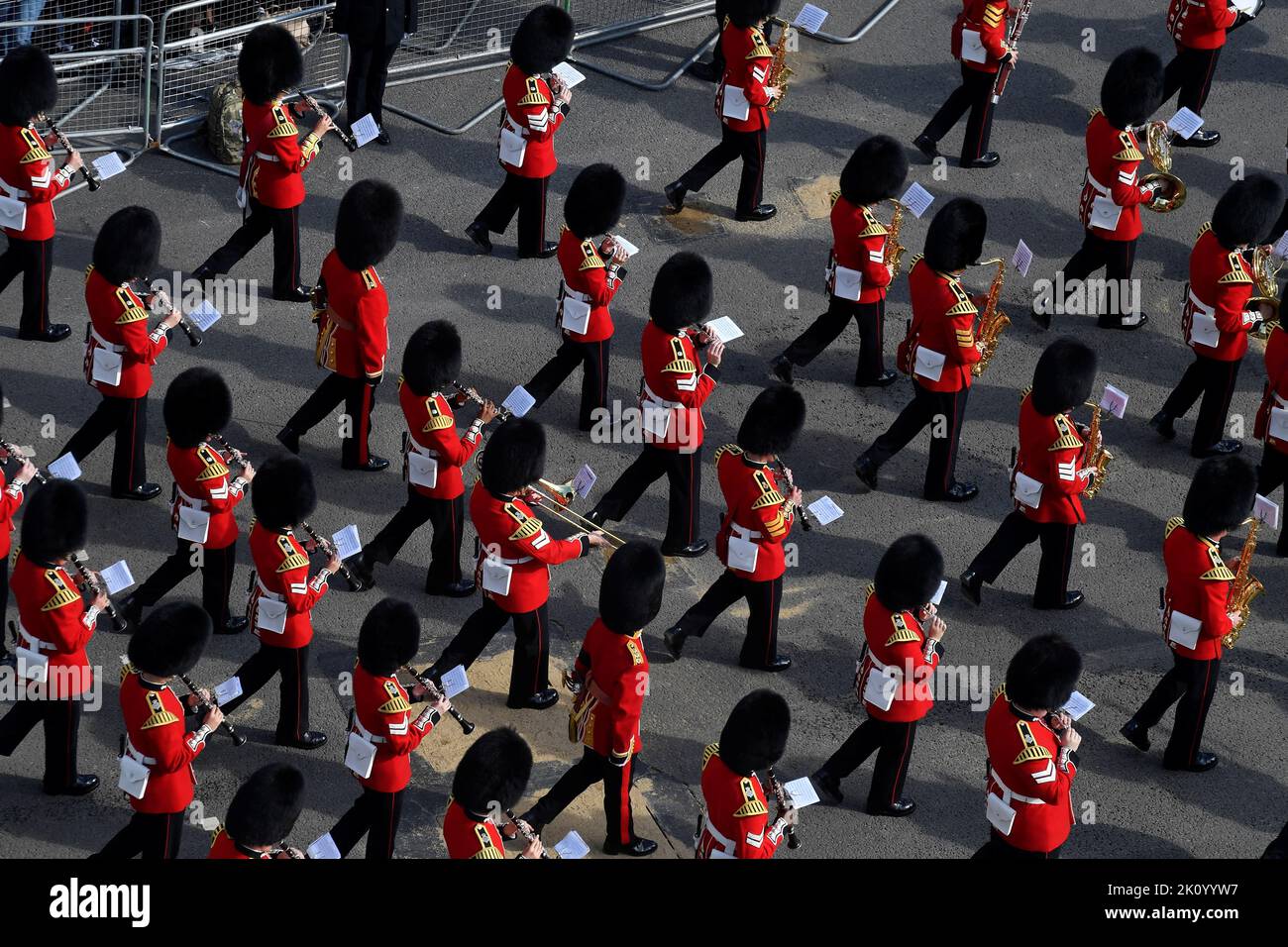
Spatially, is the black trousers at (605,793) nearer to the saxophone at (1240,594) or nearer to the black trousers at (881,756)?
the black trousers at (881,756)

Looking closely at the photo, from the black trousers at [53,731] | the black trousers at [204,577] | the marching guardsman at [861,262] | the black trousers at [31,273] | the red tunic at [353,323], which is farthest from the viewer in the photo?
the black trousers at [31,273]

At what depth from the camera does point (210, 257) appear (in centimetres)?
1432

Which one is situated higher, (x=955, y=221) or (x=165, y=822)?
(x=955, y=221)

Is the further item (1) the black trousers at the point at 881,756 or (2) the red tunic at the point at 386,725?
(1) the black trousers at the point at 881,756

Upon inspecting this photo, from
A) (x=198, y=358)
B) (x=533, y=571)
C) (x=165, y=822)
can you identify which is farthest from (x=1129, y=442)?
(x=165, y=822)

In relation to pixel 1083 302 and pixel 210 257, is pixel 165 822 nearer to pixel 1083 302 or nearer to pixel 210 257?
pixel 210 257

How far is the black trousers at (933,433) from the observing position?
1312cm

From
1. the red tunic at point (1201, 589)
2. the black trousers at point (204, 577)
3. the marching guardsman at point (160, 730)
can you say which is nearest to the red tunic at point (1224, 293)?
the red tunic at point (1201, 589)

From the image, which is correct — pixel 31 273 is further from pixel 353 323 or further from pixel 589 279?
pixel 589 279

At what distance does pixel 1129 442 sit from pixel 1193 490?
2.44m

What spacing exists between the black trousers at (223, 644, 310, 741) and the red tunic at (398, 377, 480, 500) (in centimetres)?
125

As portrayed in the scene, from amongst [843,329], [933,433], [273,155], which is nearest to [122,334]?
[273,155]

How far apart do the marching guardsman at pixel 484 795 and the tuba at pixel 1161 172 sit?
5843 mm

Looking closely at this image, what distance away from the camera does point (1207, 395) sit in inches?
536
